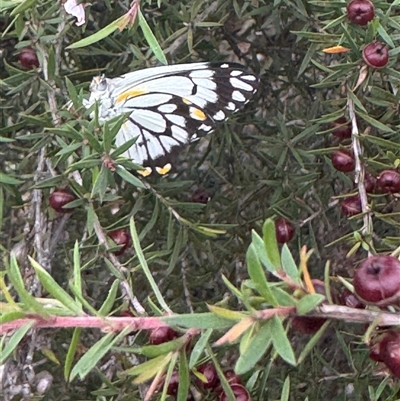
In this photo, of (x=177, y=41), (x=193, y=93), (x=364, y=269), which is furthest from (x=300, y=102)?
(x=364, y=269)

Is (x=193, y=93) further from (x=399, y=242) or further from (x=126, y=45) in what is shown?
(x=399, y=242)

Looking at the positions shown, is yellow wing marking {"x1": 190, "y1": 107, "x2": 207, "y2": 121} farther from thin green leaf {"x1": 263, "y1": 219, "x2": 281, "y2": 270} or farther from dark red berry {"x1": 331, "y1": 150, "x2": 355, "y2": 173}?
thin green leaf {"x1": 263, "y1": 219, "x2": 281, "y2": 270}

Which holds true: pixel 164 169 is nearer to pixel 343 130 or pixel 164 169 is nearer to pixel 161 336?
pixel 343 130

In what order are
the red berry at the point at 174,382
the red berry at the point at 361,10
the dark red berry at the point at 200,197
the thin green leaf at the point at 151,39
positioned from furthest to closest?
the dark red berry at the point at 200,197 < the red berry at the point at 361,10 < the thin green leaf at the point at 151,39 < the red berry at the point at 174,382

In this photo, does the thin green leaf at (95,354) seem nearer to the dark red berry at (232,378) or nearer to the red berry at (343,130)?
the dark red berry at (232,378)

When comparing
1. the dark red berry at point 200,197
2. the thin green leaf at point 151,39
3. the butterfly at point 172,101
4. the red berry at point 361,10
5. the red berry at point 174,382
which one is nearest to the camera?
the red berry at point 174,382

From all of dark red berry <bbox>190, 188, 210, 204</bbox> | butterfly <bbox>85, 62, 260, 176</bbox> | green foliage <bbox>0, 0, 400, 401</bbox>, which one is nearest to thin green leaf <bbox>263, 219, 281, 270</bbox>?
green foliage <bbox>0, 0, 400, 401</bbox>

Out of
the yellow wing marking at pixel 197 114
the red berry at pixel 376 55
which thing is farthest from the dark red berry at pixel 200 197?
the red berry at pixel 376 55
